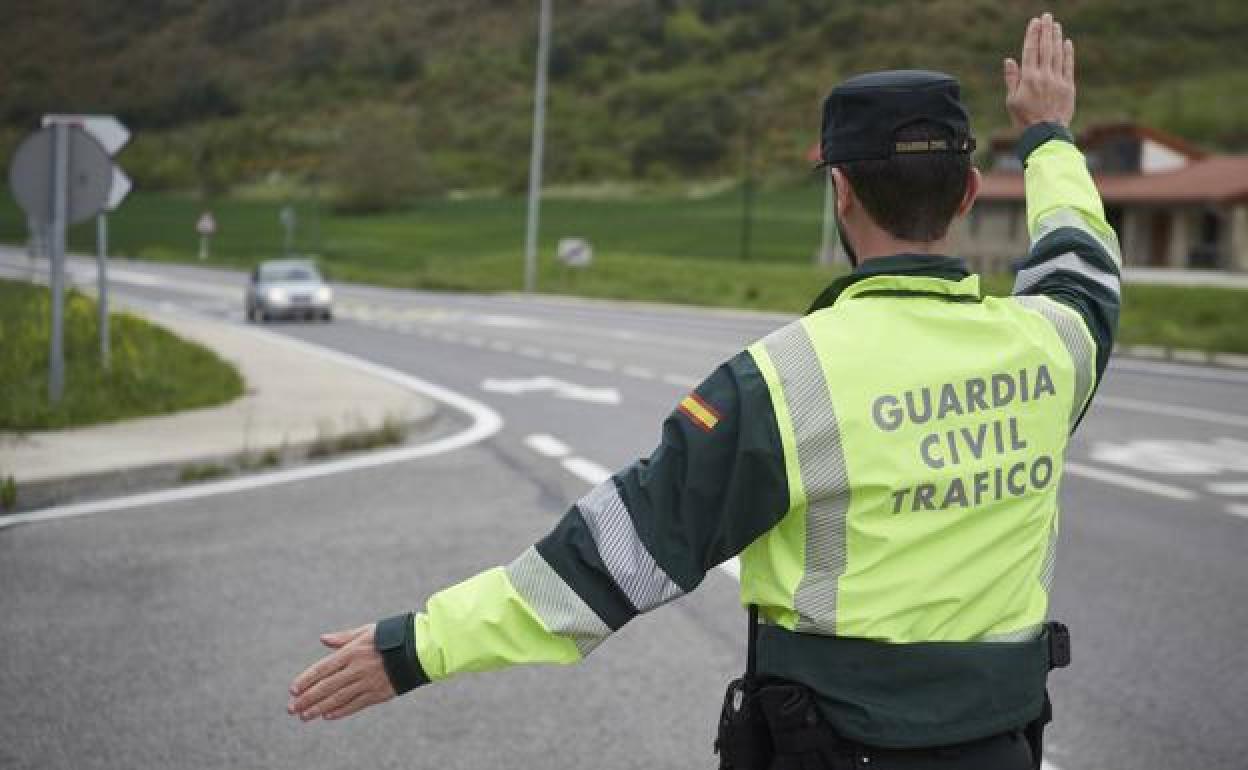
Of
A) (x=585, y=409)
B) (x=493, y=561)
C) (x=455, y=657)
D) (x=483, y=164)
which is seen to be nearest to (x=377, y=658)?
(x=455, y=657)

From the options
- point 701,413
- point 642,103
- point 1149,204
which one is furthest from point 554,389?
point 642,103

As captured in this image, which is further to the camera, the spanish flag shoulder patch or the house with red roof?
the house with red roof

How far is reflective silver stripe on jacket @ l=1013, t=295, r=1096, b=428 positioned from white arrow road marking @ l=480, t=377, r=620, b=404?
12.5 meters

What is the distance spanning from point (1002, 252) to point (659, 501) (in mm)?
61698

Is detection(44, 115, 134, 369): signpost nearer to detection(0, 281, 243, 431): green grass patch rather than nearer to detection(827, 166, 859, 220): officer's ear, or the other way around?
detection(0, 281, 243, 431): green grass patch

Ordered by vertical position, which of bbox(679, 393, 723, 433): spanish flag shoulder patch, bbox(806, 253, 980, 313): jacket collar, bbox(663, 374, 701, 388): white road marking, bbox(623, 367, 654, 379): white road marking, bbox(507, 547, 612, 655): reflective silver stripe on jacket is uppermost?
bbox(806, 253, 980, 313): jacket collar

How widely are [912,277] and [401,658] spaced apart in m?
0.96

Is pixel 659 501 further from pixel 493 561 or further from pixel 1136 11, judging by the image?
pixel 1136 11

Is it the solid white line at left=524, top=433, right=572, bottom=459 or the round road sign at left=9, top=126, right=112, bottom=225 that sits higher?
the round road sign at left=9, top=126, right=112, bottom=225

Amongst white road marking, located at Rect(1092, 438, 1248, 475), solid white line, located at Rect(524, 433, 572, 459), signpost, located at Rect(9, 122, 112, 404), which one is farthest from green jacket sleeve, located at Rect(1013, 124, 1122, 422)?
signpost, located at Rect(9, 122, 112, 404)

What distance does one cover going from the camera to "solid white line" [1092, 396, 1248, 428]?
14.1 meters

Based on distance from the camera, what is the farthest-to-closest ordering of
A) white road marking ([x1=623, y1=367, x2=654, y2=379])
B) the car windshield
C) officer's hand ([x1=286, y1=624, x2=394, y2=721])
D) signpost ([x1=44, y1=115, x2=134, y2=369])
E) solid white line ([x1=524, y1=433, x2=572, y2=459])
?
the car windshield, white road marking ([x1=623, y1=367, x2=654, y2=379]), signpost ([x1=44, y1=115, x2=134, y2=369]), solid white line ([x1=524, y1=433, x2=572, y2=459]), officer's hand ([x1=286, y1=624, x2=394, y2=721])

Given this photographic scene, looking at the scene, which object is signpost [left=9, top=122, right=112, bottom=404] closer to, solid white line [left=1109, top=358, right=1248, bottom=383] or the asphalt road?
the asphalt road

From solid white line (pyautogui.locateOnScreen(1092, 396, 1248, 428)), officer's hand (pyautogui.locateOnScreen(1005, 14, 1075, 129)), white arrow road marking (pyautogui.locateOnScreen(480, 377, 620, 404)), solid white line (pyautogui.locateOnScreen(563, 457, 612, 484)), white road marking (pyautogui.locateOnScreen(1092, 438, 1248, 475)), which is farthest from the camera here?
white arrow road marking (pyautogui.locateOnScreen(480, 377, 620, 404))
